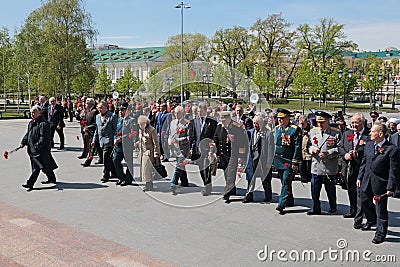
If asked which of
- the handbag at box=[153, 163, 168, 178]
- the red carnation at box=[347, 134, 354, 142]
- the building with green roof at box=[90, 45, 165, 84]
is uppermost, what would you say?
the building with green roof at box=[90, 45, 165, 84]

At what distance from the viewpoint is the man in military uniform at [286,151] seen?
794 centimetres

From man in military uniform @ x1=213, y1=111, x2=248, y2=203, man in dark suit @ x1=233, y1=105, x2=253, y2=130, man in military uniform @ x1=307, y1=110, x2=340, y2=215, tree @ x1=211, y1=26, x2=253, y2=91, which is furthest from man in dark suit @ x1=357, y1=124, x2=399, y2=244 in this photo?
tree @ x1=211, y1=26, x2=253, y2=91

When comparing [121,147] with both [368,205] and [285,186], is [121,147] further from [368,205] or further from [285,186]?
[368,205]

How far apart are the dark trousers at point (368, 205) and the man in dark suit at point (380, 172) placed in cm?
6

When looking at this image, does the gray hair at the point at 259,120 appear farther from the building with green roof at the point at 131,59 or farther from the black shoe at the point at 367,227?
the building with green roof at the point at 131,59

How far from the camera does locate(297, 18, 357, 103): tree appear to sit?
192 ft

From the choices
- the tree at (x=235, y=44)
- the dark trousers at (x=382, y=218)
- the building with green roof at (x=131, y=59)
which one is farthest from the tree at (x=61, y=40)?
the building with green roof at (x=131, y=59)

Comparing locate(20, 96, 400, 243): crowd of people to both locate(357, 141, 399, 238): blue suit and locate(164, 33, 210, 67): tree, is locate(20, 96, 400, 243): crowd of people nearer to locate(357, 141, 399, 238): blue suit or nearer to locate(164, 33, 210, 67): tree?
locate(357, 141, 399, 238): blue suit

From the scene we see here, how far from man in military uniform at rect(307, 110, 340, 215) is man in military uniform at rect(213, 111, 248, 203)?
141 cm

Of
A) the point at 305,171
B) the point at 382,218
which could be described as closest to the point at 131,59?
the point at 305,171

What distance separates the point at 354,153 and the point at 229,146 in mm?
2435

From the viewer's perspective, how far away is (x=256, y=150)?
855cm

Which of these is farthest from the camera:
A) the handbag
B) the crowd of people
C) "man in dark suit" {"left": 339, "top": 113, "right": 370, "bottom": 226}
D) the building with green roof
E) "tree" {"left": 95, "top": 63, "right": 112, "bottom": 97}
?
the building with green roof

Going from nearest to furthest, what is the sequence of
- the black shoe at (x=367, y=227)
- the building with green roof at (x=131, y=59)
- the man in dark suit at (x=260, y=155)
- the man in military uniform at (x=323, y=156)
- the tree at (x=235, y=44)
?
the black shoe at (x=367, y=227)
the man in military uniform at (x=323, y=156)
the man in dark suit at (x=260, y=155)
the tree at (x=235, y=44)
the building with green roof at (x=131, y=59)
